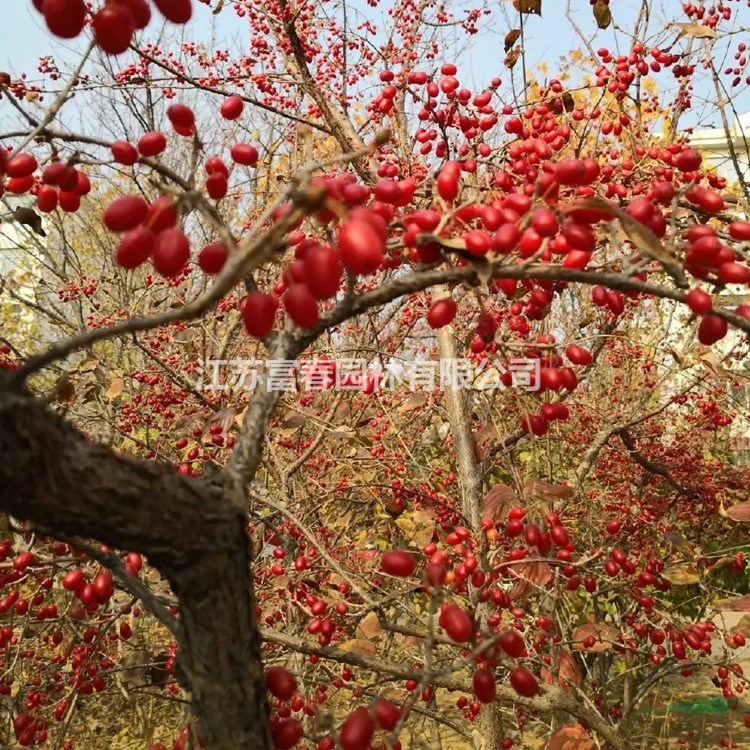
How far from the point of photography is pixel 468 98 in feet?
10.0

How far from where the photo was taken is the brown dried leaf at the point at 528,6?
2564 millimetres

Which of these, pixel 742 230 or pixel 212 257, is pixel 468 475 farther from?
pixel 212 257

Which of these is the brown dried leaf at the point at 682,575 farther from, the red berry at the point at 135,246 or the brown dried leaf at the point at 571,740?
the red berry at the point at 135,246

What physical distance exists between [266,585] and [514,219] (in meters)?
3.15

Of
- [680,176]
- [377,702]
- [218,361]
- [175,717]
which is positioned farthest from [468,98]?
[175,717]

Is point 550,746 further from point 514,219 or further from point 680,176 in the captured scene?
point 680,176

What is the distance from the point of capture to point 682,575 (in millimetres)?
2777

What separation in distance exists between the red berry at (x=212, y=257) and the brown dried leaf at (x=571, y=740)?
2196 mm

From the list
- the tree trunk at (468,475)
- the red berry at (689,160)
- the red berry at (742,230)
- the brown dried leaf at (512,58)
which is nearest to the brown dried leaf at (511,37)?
the brown dried leaf at (512,58)

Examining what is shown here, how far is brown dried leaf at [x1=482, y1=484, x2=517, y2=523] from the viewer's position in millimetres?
2283

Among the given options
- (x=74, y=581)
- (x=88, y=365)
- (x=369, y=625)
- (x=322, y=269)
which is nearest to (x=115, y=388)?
(x=88, y=365)

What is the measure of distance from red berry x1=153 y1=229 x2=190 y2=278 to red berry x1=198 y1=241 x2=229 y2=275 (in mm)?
37

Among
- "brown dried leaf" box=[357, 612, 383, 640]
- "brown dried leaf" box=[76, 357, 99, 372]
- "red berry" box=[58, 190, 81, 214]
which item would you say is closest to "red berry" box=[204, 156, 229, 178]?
"red berry" box=[58, 190, 81, 214]

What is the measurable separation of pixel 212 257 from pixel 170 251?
0.08m
